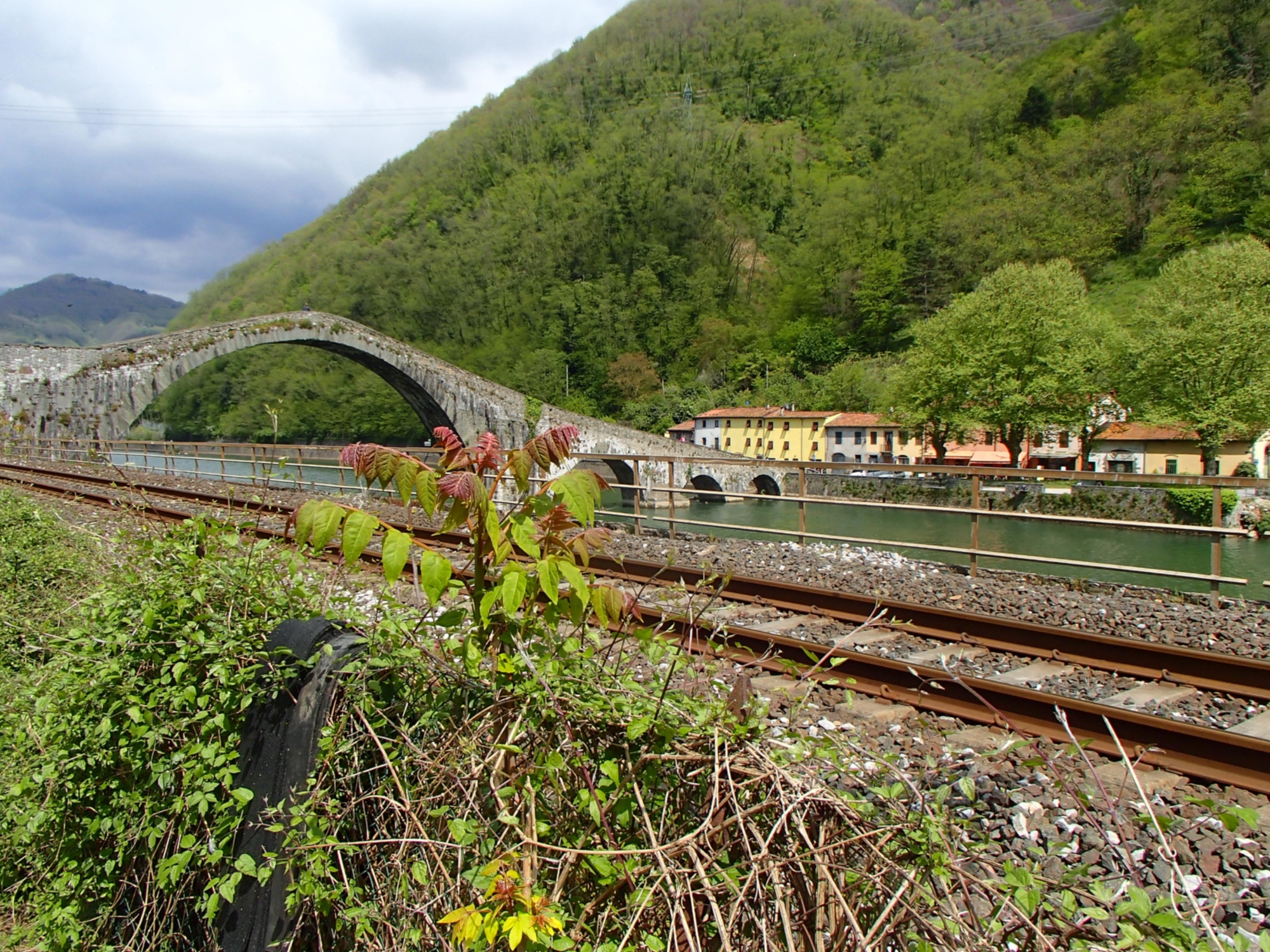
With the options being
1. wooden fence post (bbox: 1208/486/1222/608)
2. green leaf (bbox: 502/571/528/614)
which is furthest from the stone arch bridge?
green leaf (bbox: 502/571/528/614)

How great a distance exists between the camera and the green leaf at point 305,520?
1.51 metres

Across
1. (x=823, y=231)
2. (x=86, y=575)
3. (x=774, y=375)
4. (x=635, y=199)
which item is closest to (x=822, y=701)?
(x=86, y=575)

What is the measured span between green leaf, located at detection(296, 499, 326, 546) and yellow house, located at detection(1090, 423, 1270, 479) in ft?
126

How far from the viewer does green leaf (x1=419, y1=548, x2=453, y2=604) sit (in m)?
1.47

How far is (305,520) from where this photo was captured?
1.53 metres

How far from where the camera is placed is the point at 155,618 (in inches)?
82.8

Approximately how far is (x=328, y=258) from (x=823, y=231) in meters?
62.9

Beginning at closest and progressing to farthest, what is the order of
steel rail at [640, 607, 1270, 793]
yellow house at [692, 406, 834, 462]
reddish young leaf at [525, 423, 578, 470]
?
1. reddish young leaf at [525, 423, 578, 470]
2. steel rail at [640, 607, 1270, 793]
3. yellow house at [692, 406, 834, 462]

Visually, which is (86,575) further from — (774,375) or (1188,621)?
(774,375)

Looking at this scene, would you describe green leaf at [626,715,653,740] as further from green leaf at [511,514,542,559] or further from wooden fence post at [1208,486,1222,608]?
wooden fence post at [1208,486,1222,608]

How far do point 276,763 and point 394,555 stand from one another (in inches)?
30.9

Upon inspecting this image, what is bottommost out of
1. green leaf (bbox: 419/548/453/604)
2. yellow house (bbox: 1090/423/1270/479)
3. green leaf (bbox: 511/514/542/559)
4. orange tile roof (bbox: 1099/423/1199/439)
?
green leaf (bbox: 419/548/453/604)

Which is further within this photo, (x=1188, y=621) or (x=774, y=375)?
(x=774, y=375)

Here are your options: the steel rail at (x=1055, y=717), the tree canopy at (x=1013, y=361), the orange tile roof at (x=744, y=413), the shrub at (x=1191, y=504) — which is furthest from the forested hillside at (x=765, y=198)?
the steel rail at (x=1055, y=717)
